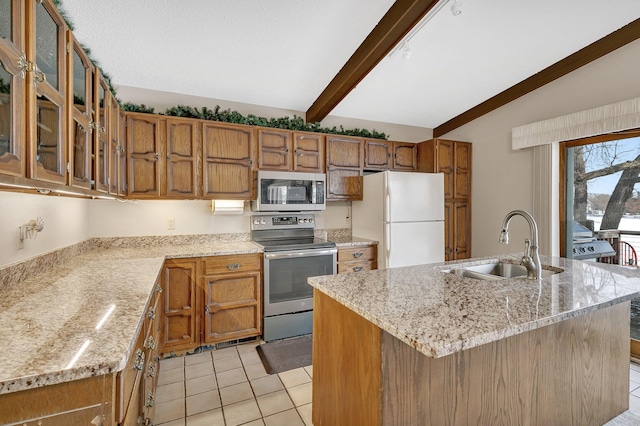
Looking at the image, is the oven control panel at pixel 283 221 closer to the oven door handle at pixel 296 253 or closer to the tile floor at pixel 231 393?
the oven door handle at pixel 296 253

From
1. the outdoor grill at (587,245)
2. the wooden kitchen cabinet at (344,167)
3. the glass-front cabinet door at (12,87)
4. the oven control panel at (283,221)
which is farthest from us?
the wooden kitchen cabinet at (344,167)

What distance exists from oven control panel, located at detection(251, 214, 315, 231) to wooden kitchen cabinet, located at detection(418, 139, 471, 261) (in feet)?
5.52

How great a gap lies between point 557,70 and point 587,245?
1825 millimetres

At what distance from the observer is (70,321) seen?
43.8 inches

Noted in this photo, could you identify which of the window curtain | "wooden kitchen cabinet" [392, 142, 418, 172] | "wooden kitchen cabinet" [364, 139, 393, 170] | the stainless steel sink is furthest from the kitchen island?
"wooden kitchen cabinet" [392, 142, 418, 172]

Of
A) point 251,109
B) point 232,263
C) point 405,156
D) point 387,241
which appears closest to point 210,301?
point 232,263

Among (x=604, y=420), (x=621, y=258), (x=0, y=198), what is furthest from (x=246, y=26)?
(x=621, y=258)

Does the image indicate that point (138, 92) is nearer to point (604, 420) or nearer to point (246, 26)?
point (246, 26)

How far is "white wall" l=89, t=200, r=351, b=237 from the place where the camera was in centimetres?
289

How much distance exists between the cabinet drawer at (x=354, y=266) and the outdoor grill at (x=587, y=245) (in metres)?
2.11

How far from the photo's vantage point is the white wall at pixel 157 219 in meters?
2.89

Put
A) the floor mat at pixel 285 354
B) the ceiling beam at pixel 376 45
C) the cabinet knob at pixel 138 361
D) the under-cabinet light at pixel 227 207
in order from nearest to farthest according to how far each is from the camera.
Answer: the cabinet knob at pixel 138 361, the ceiling beam at pixel 376 45, the floor mat at pixel 285 354, the under-cabinet light at pixel 227 207

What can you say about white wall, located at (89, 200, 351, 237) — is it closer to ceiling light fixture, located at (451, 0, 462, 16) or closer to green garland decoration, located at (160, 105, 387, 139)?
green garland decoration, located at (160, 105, 387, 139)

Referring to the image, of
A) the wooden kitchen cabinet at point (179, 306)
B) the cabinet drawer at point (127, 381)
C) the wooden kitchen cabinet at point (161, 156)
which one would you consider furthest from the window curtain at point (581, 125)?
the cabinet drawer at point (127, 381)
